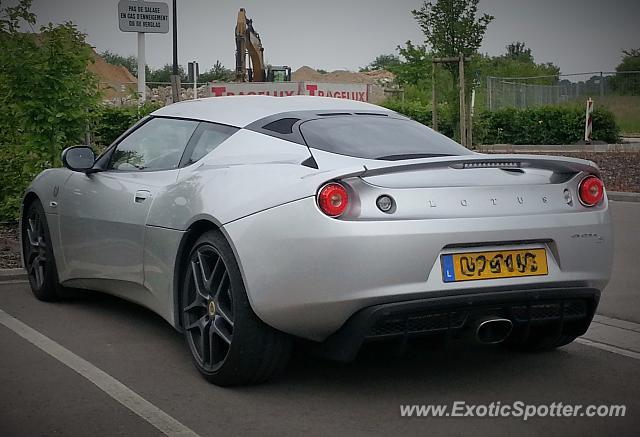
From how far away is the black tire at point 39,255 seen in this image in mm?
6887

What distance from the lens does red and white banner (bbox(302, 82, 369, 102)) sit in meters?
33.0

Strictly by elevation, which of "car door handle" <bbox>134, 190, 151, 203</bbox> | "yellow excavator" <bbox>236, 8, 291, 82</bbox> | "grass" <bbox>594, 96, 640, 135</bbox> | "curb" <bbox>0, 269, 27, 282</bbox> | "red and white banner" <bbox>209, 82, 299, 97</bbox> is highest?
"yellow excavator" <bbox>236, 8, 291, 82</bbox>

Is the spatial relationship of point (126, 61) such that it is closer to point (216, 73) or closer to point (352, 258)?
point (216, 73)

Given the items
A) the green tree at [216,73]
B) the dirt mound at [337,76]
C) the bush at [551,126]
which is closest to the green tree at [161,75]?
the green tree at [216,73]

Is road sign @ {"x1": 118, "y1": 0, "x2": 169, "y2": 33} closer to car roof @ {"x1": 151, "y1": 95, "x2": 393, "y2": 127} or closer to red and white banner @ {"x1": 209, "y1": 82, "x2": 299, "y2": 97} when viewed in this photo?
red and white banner @ {"x1": 209, "y1": 82, "x2": 299, "y2": 97}

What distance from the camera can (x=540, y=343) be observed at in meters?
5.47

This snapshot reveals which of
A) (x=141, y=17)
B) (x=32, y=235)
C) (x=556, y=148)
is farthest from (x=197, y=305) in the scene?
(x=141, y=17)

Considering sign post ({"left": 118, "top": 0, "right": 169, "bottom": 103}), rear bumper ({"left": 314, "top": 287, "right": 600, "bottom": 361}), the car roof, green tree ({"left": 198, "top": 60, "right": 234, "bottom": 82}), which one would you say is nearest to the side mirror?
the car roof

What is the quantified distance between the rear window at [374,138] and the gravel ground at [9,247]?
4.35 metres

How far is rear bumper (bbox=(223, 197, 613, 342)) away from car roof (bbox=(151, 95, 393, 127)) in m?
1.02

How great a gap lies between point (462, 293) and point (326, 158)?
95 centimetres

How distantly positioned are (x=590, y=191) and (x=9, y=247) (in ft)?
21.0

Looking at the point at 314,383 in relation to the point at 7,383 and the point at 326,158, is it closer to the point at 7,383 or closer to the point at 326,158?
the point at 326,158

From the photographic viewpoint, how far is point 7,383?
16.1 feet
